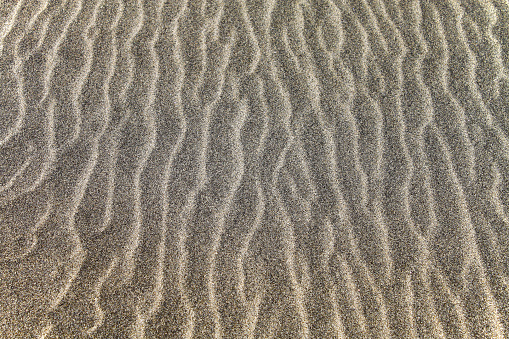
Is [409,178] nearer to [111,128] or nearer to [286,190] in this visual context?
[286,190]

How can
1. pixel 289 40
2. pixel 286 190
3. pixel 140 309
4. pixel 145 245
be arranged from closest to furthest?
pixel 140 309 < pixel 145 245 < pixel 286 190 < pixel 289 40

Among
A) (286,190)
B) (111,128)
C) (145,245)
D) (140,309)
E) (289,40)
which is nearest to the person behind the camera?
(140,309)

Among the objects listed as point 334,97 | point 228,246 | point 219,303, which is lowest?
point 219,303

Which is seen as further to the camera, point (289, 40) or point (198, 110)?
→ point (289, 40)

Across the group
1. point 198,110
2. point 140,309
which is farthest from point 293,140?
point 140,309

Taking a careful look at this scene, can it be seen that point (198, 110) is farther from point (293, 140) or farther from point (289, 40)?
point (289, 40)

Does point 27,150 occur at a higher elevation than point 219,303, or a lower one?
higher

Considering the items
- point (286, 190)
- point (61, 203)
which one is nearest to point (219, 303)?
point (286, 190)
